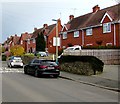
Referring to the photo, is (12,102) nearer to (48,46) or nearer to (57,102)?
(57,102)

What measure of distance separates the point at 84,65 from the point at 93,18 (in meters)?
24.1

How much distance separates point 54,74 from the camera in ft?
70.6

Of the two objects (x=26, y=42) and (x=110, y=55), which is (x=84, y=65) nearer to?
(x=110, y=55)

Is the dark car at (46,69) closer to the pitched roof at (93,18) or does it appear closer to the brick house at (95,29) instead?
the brick house at (95,29)

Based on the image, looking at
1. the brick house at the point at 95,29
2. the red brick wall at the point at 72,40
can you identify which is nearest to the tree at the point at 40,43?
the brick house at the point at 95,29

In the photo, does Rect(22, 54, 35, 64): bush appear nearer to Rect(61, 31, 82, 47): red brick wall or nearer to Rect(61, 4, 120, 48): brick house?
Rect(61, 31, 82, 47): red brick wall

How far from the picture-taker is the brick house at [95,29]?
126 ft

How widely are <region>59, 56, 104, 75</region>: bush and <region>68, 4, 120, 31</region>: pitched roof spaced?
596 inches

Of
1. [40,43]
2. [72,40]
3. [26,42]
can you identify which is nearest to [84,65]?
[72,40]

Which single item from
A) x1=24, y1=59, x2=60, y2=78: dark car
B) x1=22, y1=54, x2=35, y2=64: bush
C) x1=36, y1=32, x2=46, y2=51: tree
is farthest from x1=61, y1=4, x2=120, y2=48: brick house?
x1=24, y1=59, x2=60, y2=78: dark car

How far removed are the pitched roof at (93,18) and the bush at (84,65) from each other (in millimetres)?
15126

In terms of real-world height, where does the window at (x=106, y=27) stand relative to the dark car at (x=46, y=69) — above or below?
above

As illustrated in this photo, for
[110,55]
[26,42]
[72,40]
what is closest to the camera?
[110,55]

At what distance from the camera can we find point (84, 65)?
22172 mm
